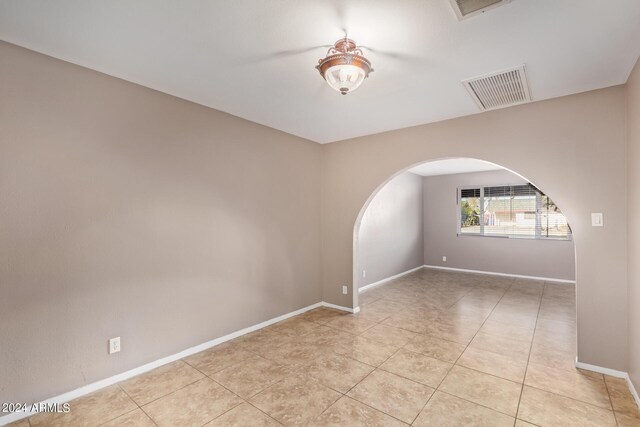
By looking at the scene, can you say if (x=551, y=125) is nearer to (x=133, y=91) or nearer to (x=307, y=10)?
(x=307, y=10)

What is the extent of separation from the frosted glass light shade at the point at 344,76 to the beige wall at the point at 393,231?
3567 millimetres

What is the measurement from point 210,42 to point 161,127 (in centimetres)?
113

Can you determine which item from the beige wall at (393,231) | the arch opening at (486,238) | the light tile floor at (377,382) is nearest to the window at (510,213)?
the arch opening at (486,238)

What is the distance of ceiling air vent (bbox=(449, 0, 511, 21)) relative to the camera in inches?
61.8

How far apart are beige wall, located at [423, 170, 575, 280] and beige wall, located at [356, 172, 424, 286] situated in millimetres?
350

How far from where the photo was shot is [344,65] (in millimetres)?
1885

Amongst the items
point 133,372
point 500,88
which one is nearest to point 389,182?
point 500,88

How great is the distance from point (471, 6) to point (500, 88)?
1.31 m

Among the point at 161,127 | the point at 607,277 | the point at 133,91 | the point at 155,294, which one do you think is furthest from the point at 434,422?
the point at 133,91

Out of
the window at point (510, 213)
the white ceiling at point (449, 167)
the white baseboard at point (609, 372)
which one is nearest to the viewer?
the white baseboard at point (609, 372)

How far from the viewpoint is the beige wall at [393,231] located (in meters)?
5.72

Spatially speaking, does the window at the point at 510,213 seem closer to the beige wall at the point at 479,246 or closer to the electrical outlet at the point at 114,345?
the beige wall at the point at 479,246

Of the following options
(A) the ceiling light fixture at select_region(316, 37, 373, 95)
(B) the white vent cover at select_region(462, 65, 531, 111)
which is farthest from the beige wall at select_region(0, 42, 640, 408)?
(A) the ceiling light fixture at select_region(316, 37, 373, 95)

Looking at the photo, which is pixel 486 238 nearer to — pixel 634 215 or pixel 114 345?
pixel 634 215
